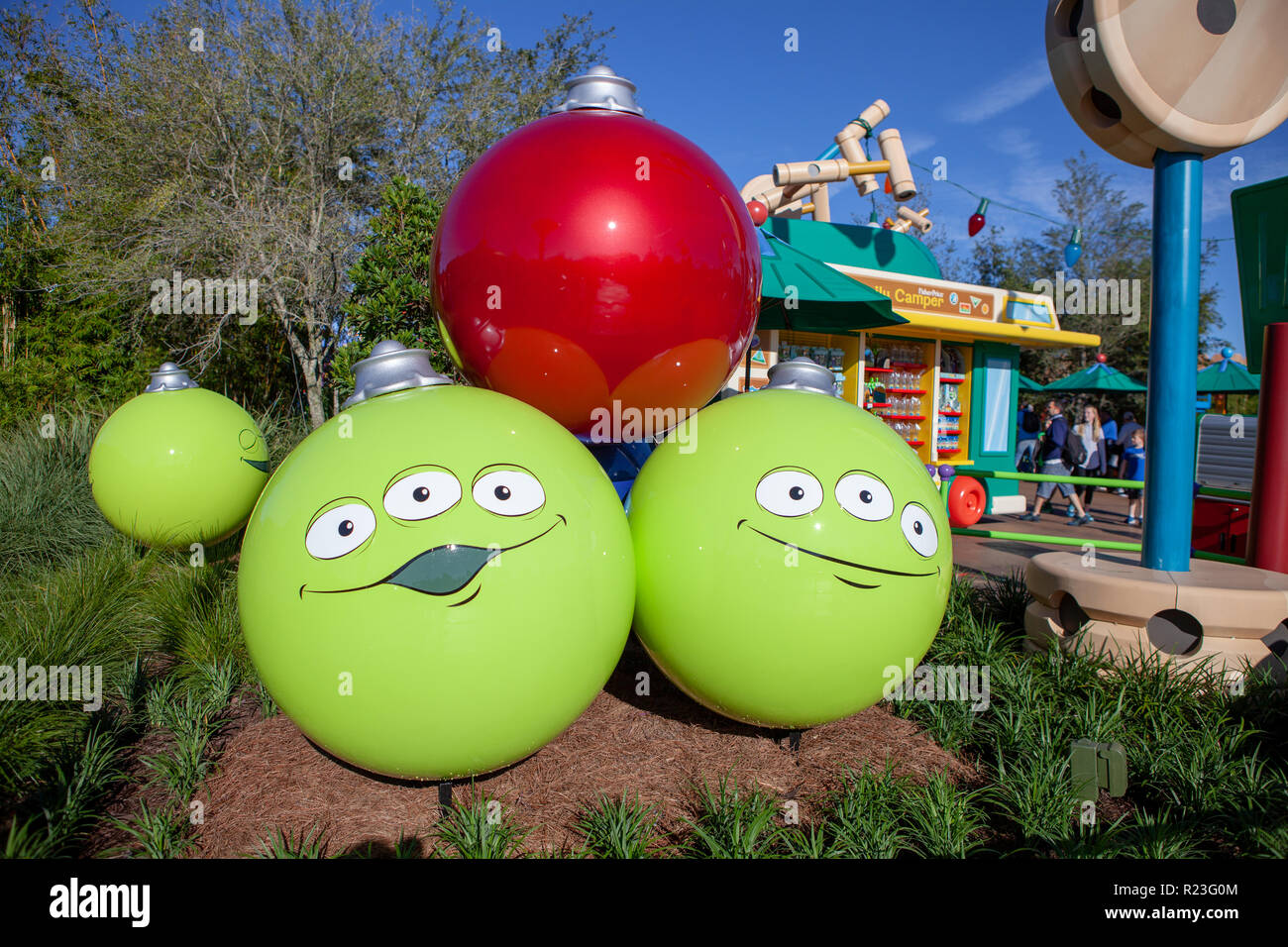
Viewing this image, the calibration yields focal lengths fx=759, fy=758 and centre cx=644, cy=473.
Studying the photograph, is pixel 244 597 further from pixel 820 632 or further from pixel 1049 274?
pixel 1049 274

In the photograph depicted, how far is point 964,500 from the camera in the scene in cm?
826

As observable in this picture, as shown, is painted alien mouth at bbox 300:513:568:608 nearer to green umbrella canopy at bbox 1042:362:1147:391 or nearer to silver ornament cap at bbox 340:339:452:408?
silver ornament cap at bbox 340:339:452:408

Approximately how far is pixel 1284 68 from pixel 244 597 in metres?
5.33

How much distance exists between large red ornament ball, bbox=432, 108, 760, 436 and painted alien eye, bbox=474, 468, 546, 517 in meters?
0.72

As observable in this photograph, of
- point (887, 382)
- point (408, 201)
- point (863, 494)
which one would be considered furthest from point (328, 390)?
point (863, 494)

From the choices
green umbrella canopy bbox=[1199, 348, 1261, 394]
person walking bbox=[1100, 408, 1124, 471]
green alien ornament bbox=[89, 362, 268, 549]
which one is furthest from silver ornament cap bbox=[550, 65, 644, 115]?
green umbrella canopy bbox=[1199, 348, 1261, 394]

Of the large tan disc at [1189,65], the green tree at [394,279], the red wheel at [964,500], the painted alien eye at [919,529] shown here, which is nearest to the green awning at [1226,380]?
the red wheel at [964,500]

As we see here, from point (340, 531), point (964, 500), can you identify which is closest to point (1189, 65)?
point (340, 531)

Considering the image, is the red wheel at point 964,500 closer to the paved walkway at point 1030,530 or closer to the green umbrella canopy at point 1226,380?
the paved walkway at point 1030,530

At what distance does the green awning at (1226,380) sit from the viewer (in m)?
17.0

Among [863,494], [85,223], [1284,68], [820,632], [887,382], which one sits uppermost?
[85,223]

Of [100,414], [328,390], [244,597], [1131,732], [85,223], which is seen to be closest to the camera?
[244,597]

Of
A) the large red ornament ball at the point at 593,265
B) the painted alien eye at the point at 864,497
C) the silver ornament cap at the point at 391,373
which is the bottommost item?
the painted alien eye at the point at 864,497

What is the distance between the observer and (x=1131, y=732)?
10.7ft
